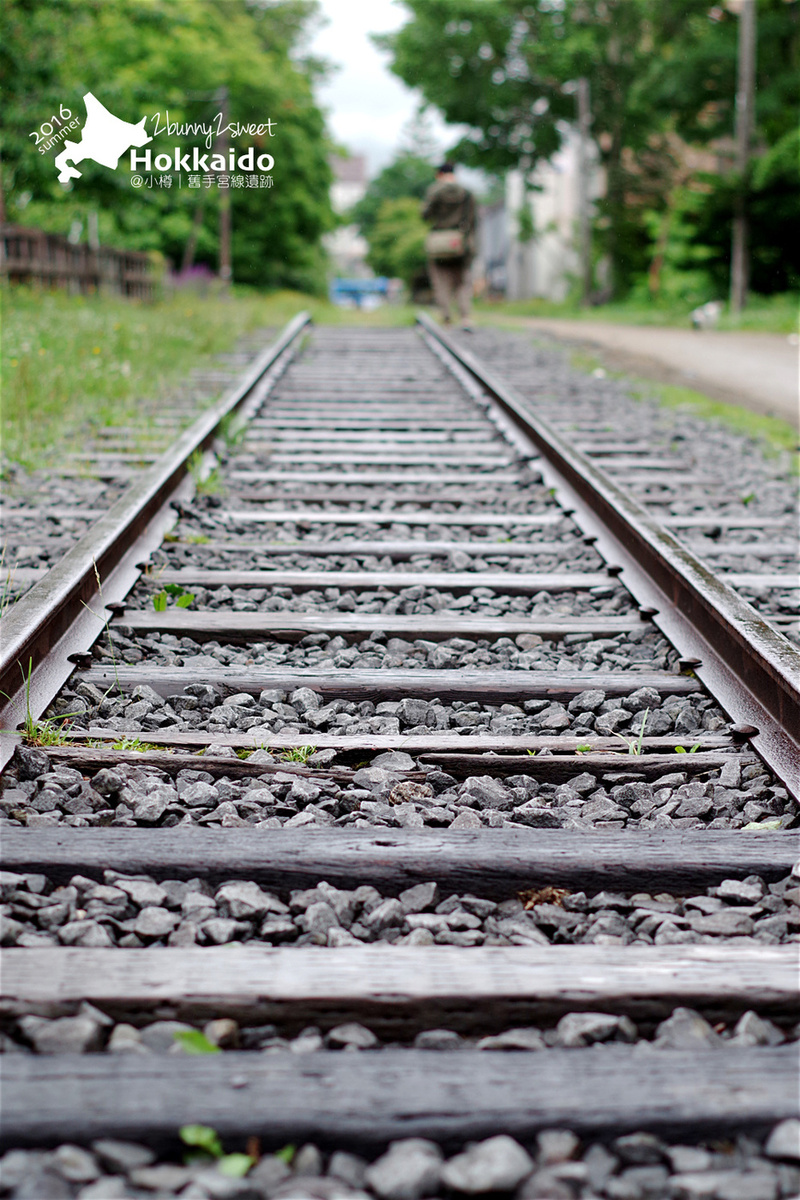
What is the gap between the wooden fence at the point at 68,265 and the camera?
12539mm

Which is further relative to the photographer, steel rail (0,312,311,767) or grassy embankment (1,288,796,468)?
grassy embankment (1,288,796,468)

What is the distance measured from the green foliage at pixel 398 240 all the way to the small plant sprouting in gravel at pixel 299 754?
63.5 meters

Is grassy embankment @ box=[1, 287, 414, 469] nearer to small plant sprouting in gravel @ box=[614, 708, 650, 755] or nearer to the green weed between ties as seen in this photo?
small plant sprouting in gravel @ box=[614, 708, 650, 755]

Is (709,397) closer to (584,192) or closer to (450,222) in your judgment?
(450,222)

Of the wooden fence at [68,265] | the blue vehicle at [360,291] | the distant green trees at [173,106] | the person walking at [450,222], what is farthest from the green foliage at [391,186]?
the person walking at [450,222]

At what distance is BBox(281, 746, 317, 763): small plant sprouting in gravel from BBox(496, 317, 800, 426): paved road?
6021 millimetres

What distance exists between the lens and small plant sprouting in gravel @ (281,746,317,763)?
80.3 inches

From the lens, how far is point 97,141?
14938 mm

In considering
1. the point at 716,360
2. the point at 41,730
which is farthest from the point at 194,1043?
the point at 716,360

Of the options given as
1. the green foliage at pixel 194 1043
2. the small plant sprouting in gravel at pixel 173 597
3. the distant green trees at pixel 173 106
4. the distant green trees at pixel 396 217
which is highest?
the distant green trees at pixel 396 217

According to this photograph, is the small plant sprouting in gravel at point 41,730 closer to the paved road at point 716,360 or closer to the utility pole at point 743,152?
the paved road at point 716,360

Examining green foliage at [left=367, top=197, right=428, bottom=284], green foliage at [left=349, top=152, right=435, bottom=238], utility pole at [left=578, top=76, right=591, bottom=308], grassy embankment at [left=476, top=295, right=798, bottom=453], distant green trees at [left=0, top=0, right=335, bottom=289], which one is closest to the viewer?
grassy embankment at [left=476, top=295, right=798, bottom=453]

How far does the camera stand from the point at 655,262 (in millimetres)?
27547

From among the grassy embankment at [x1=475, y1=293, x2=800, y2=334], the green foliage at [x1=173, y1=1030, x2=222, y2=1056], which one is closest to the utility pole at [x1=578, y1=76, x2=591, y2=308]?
the grassy embankment at [x1=475, y1=293, x2=800, y2=334]
